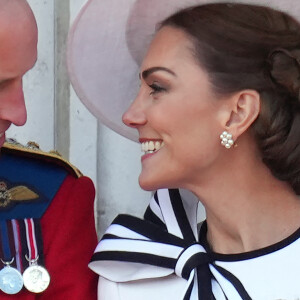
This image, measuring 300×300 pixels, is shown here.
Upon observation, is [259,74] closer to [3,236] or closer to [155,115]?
[155,115]

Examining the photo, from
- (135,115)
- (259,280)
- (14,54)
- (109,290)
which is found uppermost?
(14,54)

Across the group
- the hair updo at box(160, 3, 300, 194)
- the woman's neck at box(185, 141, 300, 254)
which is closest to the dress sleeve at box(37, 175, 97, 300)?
the woman's neck at box(185, 141, 300, 254)

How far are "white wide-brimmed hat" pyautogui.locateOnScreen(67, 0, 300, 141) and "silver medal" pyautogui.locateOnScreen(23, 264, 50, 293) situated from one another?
1.17 feet

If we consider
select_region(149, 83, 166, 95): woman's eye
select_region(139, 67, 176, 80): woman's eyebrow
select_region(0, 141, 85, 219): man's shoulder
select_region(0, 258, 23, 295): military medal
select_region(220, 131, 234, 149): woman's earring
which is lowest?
select_region(0, 258, 23, 295): military medal

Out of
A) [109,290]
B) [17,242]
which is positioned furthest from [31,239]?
[109,290]

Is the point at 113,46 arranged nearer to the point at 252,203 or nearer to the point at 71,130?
the point at 252,203

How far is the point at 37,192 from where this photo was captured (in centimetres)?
193

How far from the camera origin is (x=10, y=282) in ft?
6.08

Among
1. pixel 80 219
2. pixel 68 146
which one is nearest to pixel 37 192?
pixel 80 219

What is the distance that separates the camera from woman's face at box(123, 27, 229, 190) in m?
1.82

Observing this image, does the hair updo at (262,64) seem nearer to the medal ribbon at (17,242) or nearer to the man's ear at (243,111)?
the man's ear at (243,111)

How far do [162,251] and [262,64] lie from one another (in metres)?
0.36

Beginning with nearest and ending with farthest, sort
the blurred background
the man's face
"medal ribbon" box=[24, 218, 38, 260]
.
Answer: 1. the man's face
2. "medal ribbon" box=[24, 218, 38, 260]
3. the blurred background

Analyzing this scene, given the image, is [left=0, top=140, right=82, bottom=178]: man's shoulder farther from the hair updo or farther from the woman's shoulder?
the hair updo
